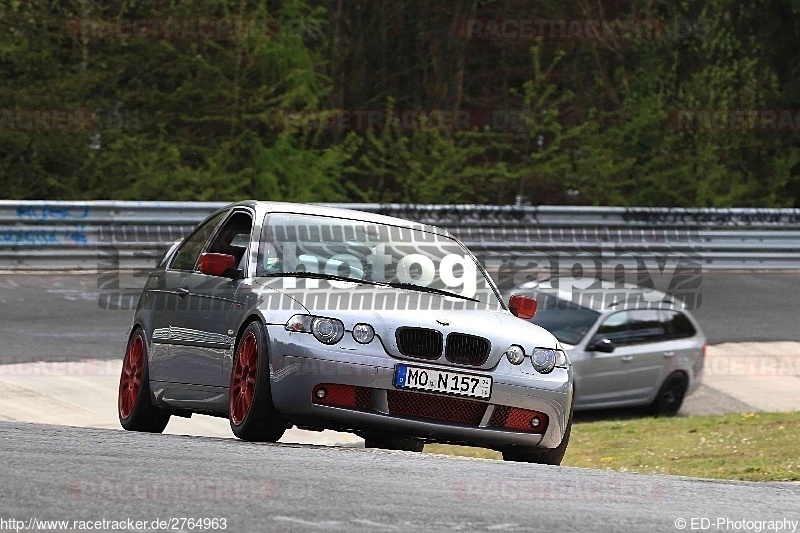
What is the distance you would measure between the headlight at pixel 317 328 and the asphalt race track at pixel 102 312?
7253mm

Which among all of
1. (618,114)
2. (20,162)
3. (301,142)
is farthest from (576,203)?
(20,162)

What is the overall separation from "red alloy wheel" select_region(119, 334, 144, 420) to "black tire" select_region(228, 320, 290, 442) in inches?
60.9

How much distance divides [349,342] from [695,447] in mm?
5238

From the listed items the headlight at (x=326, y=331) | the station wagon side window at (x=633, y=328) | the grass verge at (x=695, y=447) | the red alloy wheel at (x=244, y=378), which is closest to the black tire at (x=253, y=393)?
the red alloy wheel at (x=244, y=378)

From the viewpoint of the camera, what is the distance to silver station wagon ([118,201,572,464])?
335 inches

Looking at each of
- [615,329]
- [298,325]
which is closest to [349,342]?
[298,325]

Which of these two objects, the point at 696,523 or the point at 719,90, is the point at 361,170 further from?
the point at 696,523

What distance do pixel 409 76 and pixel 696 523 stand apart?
2655 centimetres

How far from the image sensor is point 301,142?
26.4m

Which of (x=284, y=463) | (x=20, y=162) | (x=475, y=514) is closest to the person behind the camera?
(x=475, y=514)

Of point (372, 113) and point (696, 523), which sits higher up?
point (696, 523)

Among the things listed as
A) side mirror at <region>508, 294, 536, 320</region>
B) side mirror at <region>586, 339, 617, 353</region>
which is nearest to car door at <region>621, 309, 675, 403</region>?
side mirror at <region>586, 339, 617, 353</region>

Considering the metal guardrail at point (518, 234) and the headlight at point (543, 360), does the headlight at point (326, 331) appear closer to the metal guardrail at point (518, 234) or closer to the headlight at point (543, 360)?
the headlight at point (543, 360)

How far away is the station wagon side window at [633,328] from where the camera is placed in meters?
17.2
